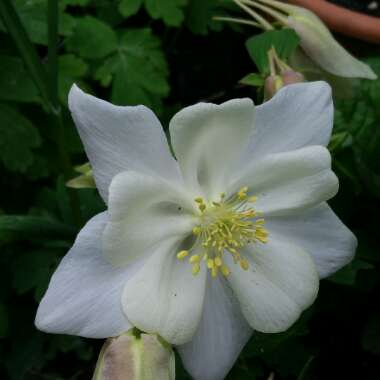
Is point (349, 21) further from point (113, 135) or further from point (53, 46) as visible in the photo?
point (113, 135)

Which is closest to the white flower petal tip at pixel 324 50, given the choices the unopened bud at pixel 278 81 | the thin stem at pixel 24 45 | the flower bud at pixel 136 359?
the unopened bud at pixel 278 81

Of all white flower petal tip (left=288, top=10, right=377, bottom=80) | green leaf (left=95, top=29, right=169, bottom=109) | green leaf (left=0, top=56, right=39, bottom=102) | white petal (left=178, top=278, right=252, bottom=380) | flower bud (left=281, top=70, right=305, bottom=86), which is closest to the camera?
white petal (left=178, top=278, right=252, bottom=380)

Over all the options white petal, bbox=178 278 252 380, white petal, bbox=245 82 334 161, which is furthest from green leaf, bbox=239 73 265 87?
white petal, bbox=178 278 252 380

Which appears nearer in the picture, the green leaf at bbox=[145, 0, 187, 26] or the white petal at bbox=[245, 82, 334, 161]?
the white petal at bbox=[245, 82, 334, 161]

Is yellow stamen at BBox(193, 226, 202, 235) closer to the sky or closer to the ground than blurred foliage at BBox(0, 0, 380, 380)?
closer to the sky

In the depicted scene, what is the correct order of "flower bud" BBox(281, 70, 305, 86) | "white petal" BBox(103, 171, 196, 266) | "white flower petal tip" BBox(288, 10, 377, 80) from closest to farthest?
1. "white petal" BBox(103, 171, 196, 266)
2. "flower bud" BBox(281, 70, 305, 86)
3. "white flower petal tip" BBox(288, 10, 377, 80)

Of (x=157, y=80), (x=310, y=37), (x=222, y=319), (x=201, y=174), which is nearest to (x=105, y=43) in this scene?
(x=157, y=80)

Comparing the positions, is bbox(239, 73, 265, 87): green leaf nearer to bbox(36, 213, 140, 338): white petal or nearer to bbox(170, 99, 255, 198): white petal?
bbox(170, 99, 255, 198): white petal
